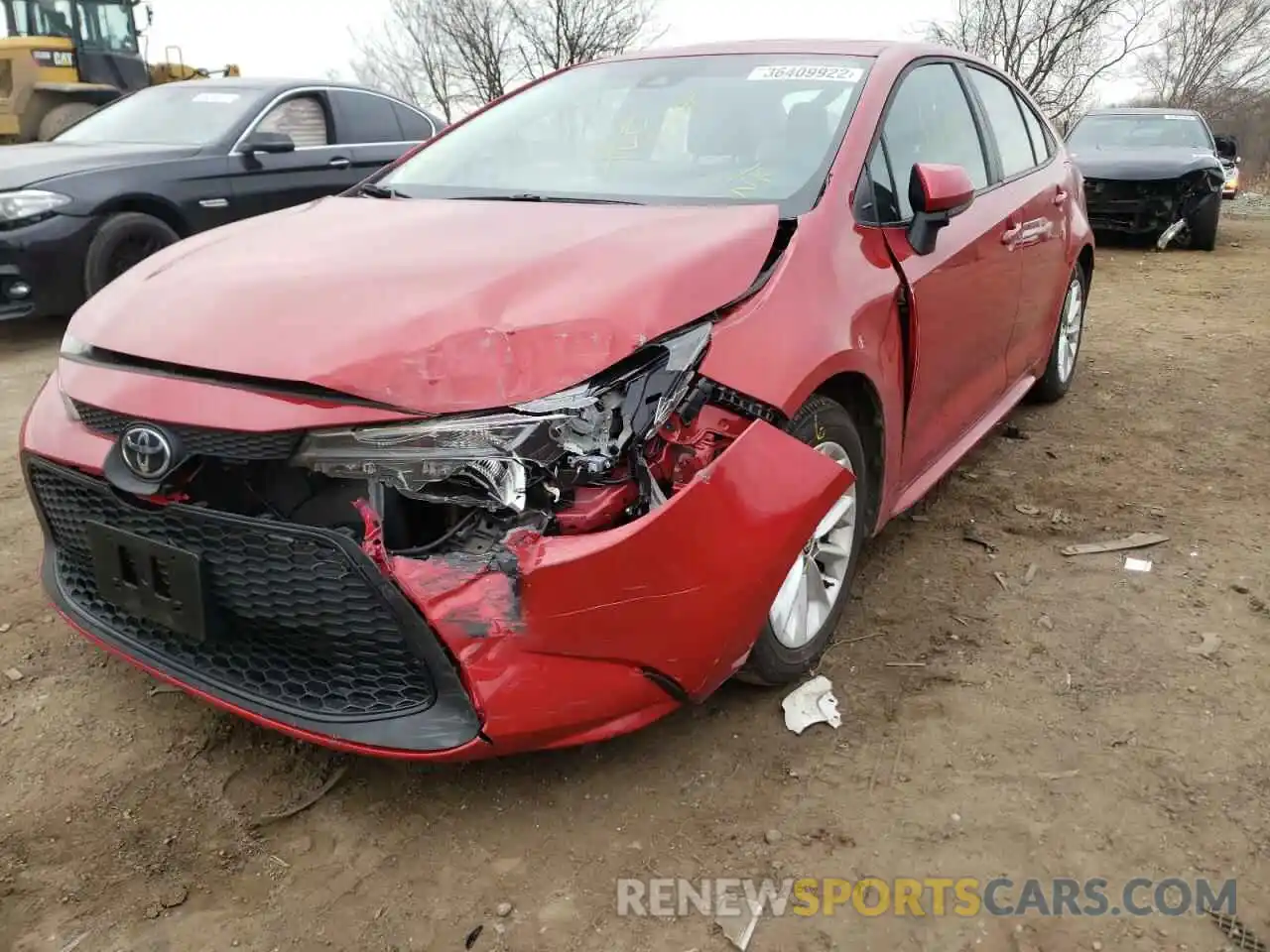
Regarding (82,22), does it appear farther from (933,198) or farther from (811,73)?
(933,198)

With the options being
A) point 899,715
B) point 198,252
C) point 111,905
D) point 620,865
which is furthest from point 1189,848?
point 198,252

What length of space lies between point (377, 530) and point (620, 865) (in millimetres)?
823

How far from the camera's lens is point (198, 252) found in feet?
7.93

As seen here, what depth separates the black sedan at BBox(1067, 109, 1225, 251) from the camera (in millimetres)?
9922

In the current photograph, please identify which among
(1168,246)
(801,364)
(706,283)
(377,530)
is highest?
(706,283)

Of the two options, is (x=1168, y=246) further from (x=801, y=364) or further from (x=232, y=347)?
(x=232, y=347)

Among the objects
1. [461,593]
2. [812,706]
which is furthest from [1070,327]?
[461,593]

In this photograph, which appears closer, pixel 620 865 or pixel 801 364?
pixel 620 865

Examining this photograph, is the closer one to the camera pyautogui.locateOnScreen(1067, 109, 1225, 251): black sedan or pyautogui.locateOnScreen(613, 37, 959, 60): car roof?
pyautogui.locateOnScreen(613, 37, 959, 60): car roof

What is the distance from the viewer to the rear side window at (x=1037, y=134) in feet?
13.4

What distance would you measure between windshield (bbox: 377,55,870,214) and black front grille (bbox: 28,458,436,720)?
51.6 inches

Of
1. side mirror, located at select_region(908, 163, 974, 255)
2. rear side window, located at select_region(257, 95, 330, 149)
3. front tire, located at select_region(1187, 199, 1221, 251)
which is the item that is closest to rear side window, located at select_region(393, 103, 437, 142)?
rear side window, located at select_region(257, 95, 330, 149)

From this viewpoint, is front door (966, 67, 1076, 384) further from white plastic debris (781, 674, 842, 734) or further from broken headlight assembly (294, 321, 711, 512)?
broken headlight assembly (294, 321, 711, 512)

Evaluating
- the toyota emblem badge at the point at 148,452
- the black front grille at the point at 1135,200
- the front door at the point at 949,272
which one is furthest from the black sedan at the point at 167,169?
the black front grille at the point at 1135,200
